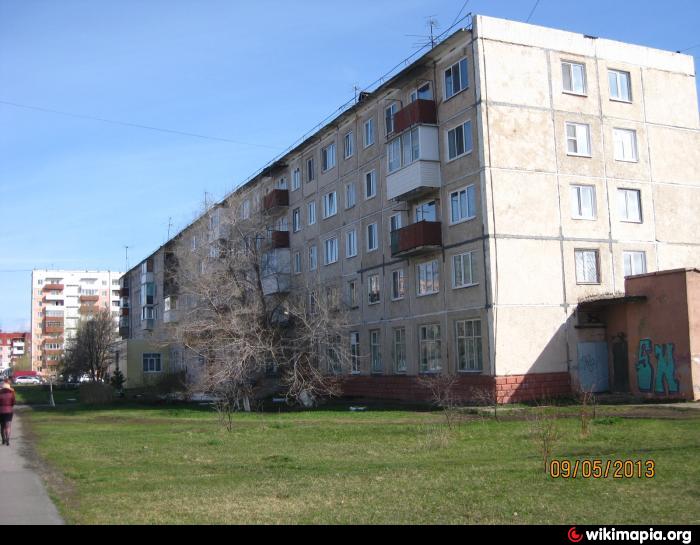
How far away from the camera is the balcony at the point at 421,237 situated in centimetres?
3114

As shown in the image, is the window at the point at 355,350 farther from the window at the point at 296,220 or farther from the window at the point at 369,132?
the window at the point at 369,132

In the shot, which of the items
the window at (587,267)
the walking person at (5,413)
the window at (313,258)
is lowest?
the walking person at (5,413)

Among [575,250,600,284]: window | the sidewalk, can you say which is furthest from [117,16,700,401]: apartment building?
the sidewalk

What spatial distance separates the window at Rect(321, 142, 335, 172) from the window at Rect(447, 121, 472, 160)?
1142cm

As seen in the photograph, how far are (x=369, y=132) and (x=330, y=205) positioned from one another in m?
5.64

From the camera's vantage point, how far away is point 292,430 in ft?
67.4

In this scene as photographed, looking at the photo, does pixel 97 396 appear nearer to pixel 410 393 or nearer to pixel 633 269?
pixel 410 393

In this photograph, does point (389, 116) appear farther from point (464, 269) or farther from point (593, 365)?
point (593, 365)

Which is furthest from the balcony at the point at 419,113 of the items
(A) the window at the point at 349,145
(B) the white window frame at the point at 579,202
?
(A) the window at the point at 349,145

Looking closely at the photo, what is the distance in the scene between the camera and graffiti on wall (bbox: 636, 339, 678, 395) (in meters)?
26.6

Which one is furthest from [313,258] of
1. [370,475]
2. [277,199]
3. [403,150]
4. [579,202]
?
[370,475]

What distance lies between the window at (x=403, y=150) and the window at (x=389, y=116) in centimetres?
175

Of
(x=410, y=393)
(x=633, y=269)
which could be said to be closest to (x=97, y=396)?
(x=410, y=393)

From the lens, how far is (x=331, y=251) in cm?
4156
